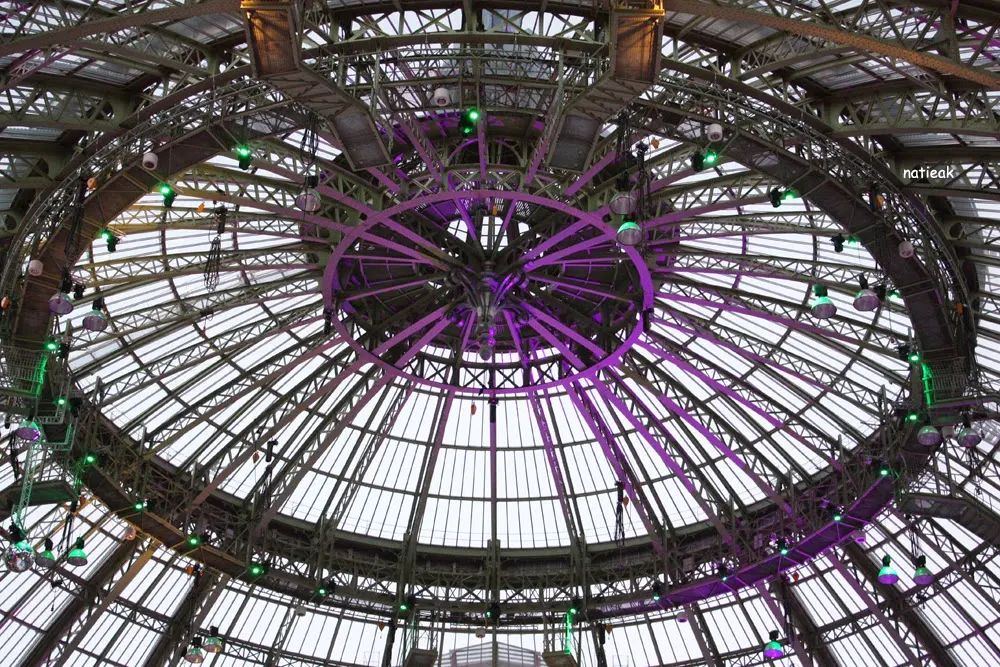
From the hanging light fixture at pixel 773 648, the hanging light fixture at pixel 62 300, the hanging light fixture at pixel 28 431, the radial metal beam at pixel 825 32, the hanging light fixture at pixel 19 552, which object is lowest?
the radial metal beam at pixel 825 32

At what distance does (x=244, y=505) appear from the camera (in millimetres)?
41281

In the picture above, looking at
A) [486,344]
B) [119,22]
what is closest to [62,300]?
[119,22]

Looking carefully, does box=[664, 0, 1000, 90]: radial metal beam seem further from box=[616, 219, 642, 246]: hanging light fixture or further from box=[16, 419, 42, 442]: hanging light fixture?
box=[16, 419, 42, 442]: hanging light fixture

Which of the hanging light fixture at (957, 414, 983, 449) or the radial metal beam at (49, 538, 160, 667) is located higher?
the radial metal beam at (49, 538, 160, 667)

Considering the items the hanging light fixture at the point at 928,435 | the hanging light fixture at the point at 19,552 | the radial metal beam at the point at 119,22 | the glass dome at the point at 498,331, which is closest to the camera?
the radial metal beam at the point at 119,22

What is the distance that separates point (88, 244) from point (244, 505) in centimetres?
1662

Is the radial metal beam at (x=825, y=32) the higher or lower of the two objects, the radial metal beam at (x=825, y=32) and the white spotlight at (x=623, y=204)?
the lower

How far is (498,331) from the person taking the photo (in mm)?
37719

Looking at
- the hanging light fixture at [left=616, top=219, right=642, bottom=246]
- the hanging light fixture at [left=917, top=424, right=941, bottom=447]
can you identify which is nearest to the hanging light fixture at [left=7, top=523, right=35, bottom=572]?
the hanging light fixture at [left=616, top=219, right=642, bottom=246]

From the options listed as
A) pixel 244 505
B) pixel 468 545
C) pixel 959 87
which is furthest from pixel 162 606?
pixel 959 87

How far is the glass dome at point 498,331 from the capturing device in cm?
2436

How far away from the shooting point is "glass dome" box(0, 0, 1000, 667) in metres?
24.4

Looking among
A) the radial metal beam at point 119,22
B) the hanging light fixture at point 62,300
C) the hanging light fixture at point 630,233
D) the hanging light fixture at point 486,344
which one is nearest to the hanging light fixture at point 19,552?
the hanging light fixture at point 62,300

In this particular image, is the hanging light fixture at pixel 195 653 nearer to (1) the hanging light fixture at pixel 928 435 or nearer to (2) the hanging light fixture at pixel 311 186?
(2) the hanging light fixture at pixel 311 186
